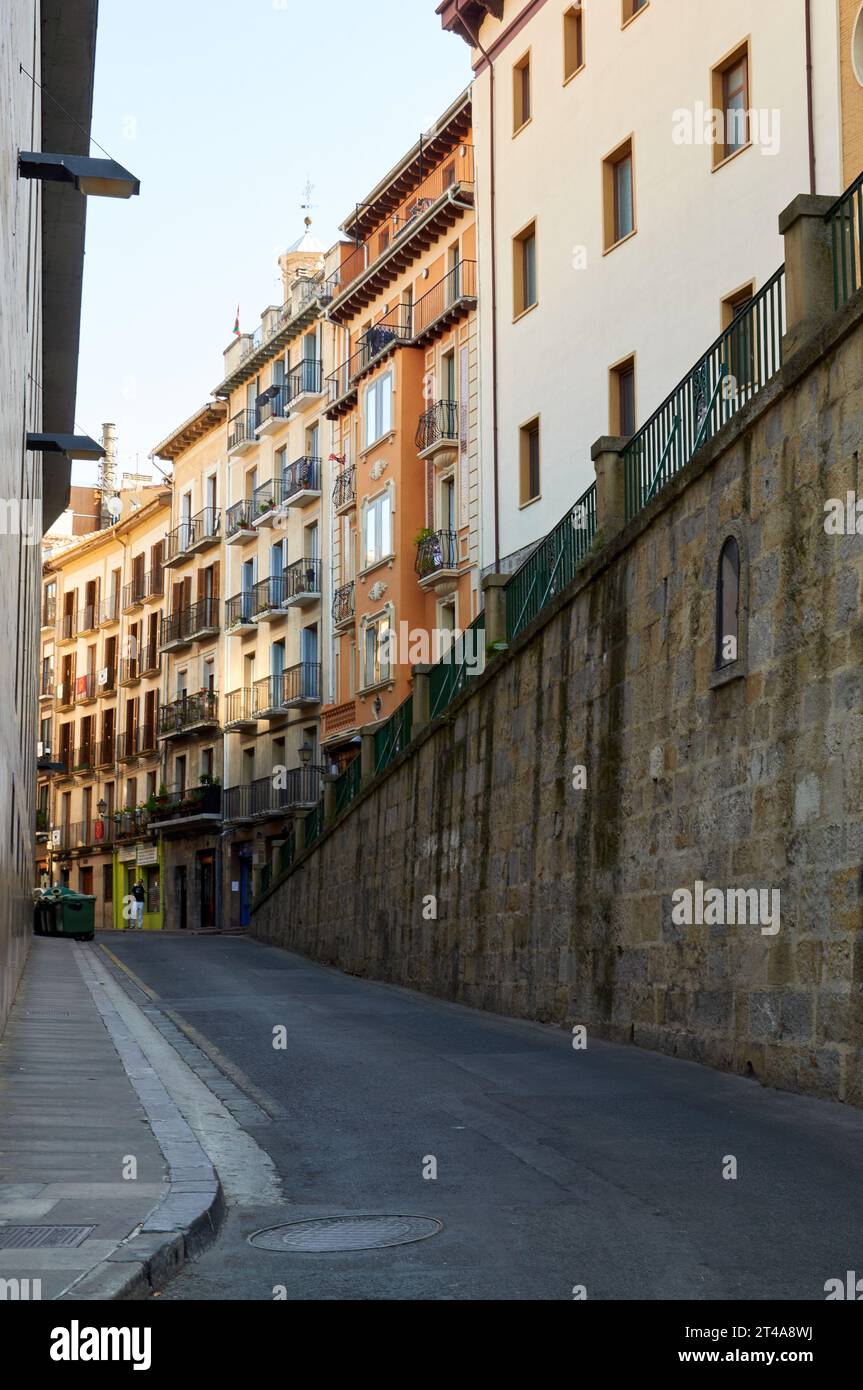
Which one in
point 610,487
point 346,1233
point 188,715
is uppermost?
point 188,715

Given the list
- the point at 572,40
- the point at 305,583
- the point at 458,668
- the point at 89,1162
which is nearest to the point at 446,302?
the point at 572,40

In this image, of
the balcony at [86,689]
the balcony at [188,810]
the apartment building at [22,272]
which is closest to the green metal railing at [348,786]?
the apartment building at [22,272]

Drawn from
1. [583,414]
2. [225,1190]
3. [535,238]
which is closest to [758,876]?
[225,1190]

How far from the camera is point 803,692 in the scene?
39.3ft

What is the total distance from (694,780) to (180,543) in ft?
169

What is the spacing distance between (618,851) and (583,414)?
48.2 feet

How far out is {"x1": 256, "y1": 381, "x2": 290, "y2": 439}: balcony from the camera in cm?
5356

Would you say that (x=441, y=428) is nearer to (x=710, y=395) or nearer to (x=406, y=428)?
(x=406, y=428)

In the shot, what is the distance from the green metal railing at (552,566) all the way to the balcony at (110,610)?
50.8 m

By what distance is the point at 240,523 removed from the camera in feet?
184

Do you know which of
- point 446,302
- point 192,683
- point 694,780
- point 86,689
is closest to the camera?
point 694,780

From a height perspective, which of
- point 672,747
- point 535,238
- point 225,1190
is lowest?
point 225,1190

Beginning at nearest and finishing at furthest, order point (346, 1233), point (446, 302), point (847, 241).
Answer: point (346, 1233)
point (847, 241)
point (446, 302)
